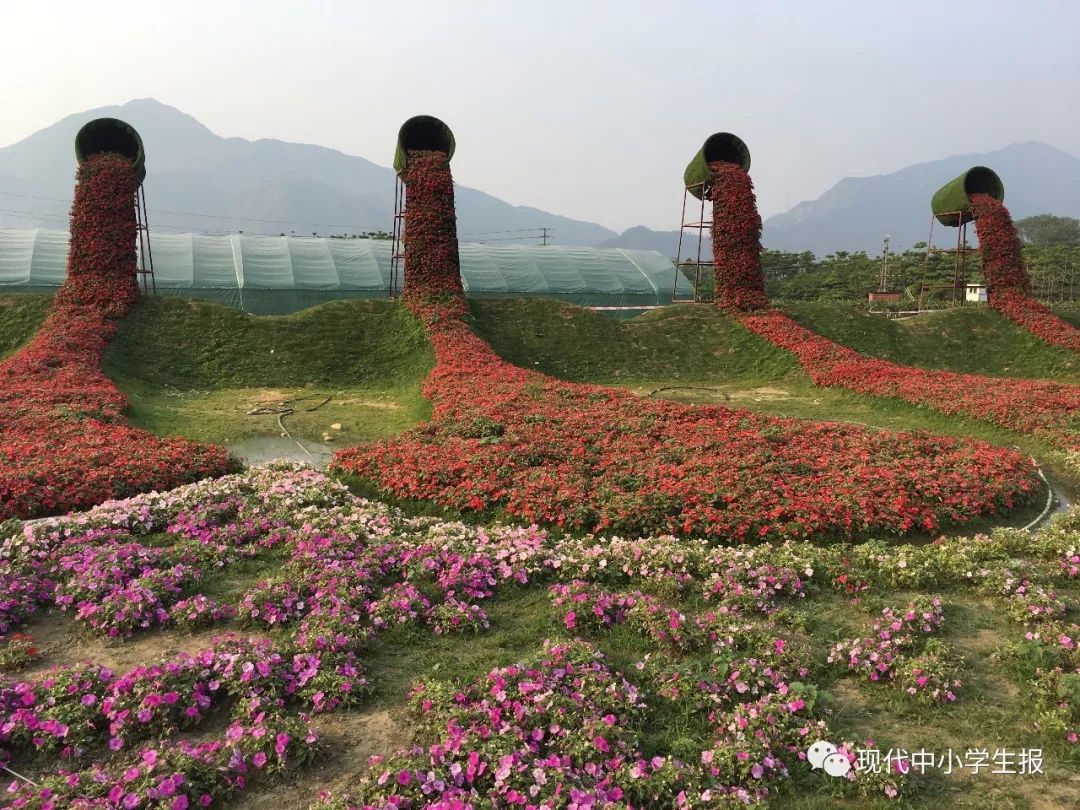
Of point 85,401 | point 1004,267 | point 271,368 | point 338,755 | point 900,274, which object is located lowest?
point 338,755

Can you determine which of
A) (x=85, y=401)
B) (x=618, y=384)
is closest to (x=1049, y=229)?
(x=618, y=384)

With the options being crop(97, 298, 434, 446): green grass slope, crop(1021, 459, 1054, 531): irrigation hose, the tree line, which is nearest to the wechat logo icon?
crop(1021, 459, 1054, 531): irrigation hose

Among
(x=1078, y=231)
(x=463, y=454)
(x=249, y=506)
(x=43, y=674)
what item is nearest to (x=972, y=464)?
(x=463, y=454)

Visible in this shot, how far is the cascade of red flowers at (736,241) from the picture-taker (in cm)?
2616

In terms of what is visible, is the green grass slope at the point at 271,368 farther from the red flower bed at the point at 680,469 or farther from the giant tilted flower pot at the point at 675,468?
the red flower bed at the point at 680,469

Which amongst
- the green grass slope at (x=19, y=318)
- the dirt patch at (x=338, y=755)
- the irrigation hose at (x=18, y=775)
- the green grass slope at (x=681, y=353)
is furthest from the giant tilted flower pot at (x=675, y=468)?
the green grass slope at (x=19, y=318)

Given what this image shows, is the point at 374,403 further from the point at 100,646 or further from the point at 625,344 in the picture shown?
the point at 100,646

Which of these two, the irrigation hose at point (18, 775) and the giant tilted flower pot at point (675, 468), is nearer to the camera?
the irrigation hose at point (18, 775)

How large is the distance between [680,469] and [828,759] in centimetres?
565

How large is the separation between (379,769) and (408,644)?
1.68m

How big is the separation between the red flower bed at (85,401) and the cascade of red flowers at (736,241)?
19.9 meters

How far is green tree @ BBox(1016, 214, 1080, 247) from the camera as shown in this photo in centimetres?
10425

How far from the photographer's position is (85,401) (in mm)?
13727

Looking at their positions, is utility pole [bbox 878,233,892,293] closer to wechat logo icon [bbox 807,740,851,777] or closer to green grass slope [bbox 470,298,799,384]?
green grass slope [bbox 470,298,799,384]
